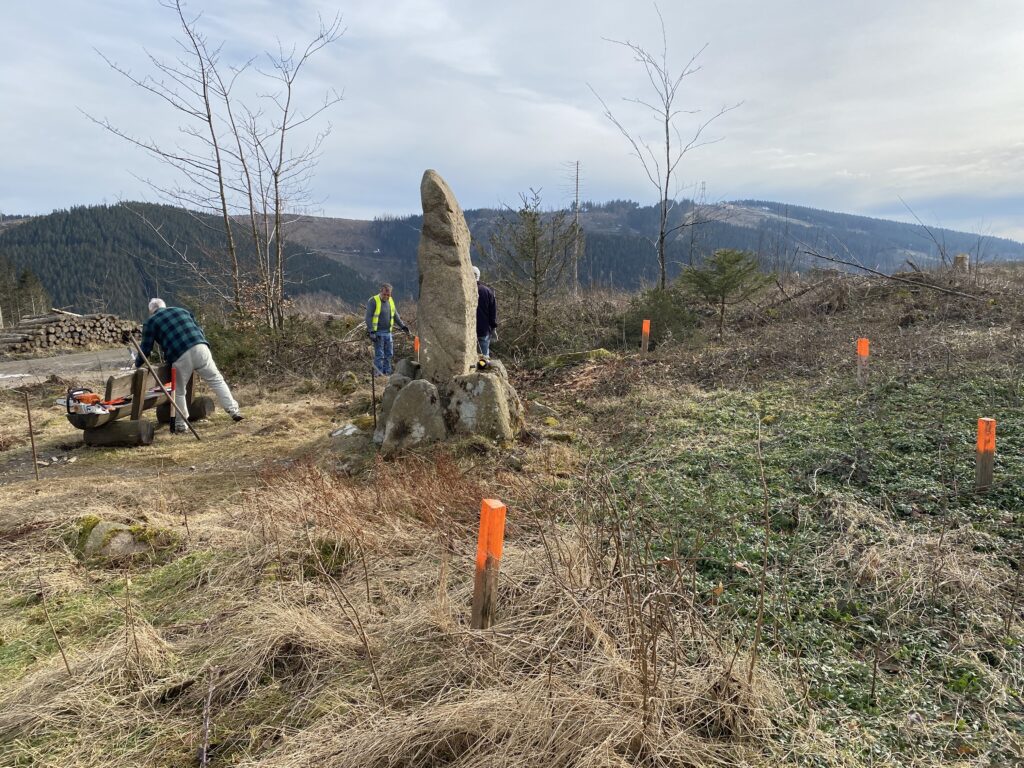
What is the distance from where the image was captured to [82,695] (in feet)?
8.71

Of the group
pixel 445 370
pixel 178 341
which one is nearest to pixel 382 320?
pixel 178 341

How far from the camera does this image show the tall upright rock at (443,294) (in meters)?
6.94

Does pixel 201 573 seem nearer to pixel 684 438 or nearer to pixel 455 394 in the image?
pixel 455 394

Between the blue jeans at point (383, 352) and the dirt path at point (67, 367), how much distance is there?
264 inches

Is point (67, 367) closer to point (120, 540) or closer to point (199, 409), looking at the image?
point (199, 409)

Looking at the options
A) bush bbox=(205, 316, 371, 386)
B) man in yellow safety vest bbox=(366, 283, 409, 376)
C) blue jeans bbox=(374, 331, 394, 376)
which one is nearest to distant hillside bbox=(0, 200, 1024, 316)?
bush bbox=(205, 316, 371, 386)

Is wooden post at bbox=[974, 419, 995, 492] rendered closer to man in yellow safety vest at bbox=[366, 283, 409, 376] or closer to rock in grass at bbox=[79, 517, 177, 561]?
rock in grass at bbox=[79, 517, 177, 561]

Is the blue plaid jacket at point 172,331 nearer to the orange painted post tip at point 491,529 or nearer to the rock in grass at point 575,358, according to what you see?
the rock in grass at point 575,358

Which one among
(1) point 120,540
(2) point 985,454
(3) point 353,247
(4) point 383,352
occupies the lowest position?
(1) point 120,540

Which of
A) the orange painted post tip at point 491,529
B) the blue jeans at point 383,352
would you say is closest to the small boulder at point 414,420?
the orange painted post tip at point 491,529

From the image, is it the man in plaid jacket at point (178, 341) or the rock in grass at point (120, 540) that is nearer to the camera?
the rock in grass at point (120, 540)

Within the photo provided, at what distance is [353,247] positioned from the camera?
5733 inches

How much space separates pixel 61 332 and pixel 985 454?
24602mm

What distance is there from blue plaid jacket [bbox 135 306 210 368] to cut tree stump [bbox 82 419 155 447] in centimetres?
89
